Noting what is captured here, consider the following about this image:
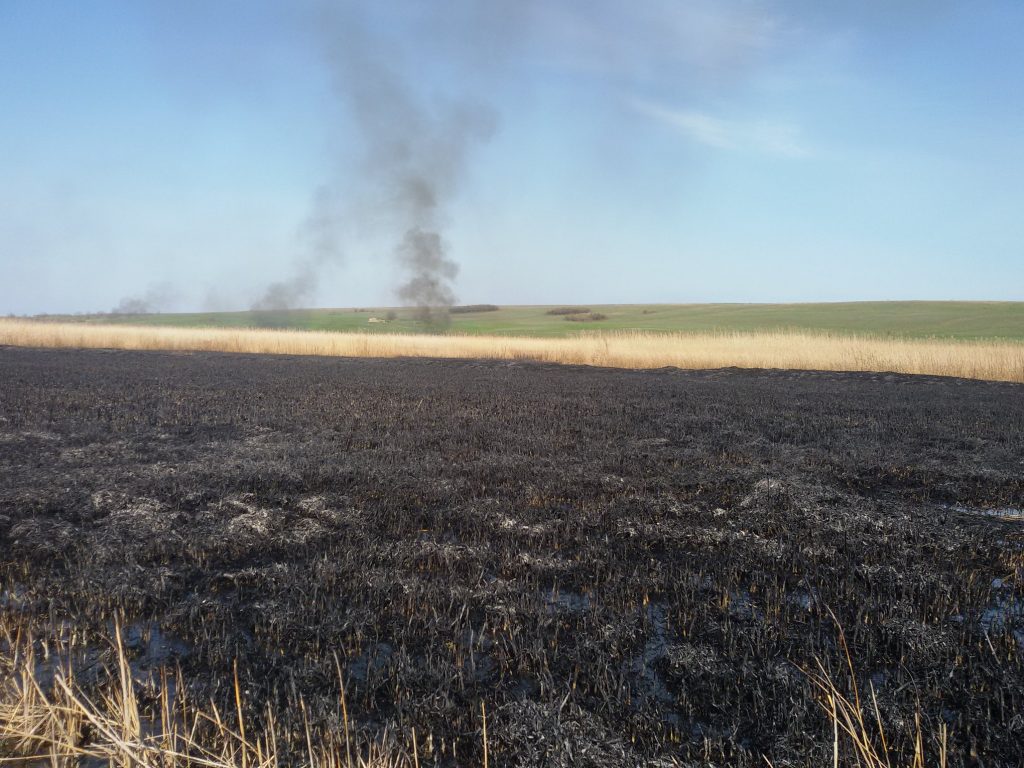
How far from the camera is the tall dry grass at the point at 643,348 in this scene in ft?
59.7

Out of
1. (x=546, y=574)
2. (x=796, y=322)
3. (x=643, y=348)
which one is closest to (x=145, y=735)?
(x=546, y=574)

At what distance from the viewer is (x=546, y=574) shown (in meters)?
3.93

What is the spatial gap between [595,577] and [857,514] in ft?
7.89

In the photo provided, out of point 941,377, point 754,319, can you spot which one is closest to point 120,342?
point 941,377

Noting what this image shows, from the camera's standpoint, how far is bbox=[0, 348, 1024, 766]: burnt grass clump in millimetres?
2584

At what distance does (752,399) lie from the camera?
12234 millimetres

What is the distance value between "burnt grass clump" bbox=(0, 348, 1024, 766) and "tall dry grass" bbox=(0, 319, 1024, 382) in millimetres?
10656

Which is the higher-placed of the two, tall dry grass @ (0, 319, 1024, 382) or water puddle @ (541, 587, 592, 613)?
tall dry grass @ (0, 319, 1024, 382)

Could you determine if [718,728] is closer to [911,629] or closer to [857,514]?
[911,629]

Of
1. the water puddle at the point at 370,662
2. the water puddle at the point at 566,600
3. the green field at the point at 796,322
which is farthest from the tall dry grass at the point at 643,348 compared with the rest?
the water puddle at the point at 370,662

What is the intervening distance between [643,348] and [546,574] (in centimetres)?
1826

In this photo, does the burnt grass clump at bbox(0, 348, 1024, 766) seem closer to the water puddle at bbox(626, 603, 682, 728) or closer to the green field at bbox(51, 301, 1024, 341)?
the water puddle at bbox(626, 603, 682, 728)

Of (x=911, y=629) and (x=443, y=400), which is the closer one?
(x=911, y=629)

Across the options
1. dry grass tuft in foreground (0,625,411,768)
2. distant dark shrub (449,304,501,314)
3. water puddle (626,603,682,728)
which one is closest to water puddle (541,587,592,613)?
water puddle (626,603,682,728)
